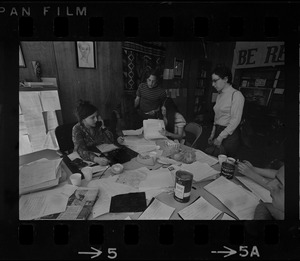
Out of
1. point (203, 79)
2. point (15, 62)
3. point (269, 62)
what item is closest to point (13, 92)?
point (15, 62)

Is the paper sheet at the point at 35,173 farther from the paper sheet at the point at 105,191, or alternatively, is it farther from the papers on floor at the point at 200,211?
the papers on floor at the point at 200,211

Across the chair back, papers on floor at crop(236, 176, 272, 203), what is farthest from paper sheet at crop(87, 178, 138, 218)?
papers on floor at crop(236, 176, 272, 203)

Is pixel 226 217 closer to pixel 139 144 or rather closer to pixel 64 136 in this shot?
pixel 139 144

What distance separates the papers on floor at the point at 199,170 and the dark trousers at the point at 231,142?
0.12 metres

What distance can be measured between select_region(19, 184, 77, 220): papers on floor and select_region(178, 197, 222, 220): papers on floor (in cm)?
53

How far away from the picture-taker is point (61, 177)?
0.78m

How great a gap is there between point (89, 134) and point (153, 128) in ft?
1.06

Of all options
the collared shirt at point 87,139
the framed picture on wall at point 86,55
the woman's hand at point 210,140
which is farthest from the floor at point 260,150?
the framed picture on wall at point 86,55

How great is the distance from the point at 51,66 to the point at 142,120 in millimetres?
484

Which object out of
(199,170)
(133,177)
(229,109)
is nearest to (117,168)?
(133,177)

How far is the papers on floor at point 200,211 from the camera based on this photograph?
0.71 m

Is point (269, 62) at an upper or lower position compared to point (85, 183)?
upper

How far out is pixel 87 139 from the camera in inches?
31.8
